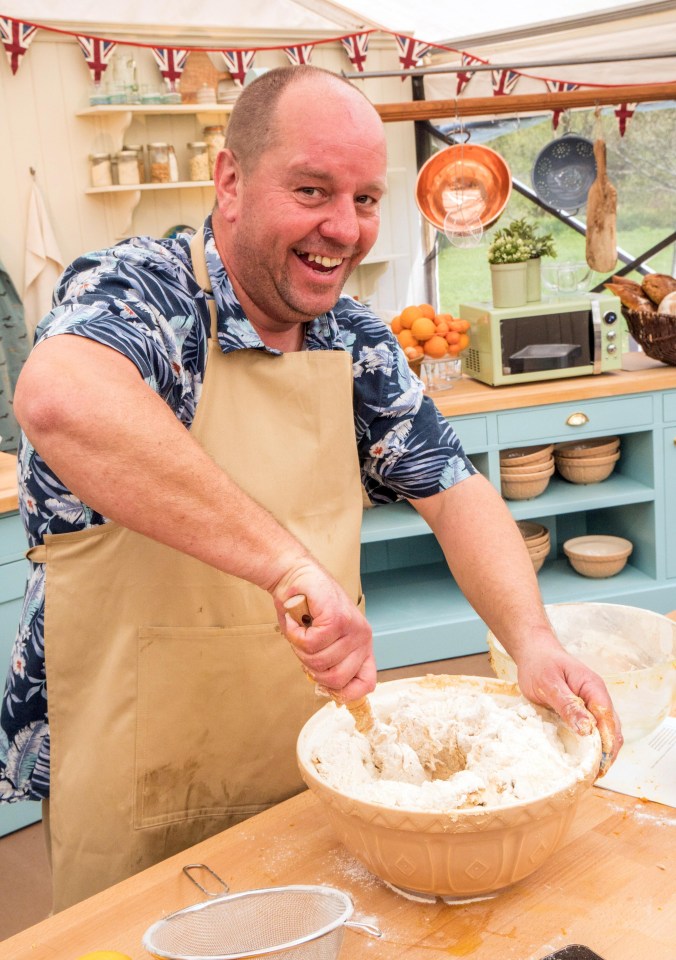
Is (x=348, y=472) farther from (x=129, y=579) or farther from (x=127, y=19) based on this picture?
(x=127, y=19)

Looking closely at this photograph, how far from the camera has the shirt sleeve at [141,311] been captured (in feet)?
3.64

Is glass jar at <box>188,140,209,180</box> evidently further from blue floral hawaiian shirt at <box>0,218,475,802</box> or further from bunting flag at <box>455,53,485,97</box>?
blue floral hawaiian shirt at <box>0,218,475,802</box>

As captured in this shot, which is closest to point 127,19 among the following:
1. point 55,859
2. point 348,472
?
point 348,472

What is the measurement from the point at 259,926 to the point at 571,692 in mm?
500

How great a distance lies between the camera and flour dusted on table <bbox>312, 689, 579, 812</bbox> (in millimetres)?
994

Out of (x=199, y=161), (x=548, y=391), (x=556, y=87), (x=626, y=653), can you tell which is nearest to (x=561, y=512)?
(x=548, y=391)

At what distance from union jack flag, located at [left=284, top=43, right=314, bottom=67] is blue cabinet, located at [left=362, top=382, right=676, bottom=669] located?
2518 millimetres

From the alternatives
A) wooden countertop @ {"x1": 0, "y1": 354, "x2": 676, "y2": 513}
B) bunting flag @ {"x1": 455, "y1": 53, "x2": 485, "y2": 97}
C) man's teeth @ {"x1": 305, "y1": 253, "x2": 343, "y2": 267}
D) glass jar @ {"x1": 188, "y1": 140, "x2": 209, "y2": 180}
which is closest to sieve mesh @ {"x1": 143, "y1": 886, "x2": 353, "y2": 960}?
man's teeth @ {"x1": 305, "y1": 253, "x2": 343, "y2": 267}

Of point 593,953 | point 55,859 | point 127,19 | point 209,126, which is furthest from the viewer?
point 209,126

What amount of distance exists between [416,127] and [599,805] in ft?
16.3

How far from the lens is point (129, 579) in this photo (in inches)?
50.1

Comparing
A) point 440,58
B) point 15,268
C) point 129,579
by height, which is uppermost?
point 440,58

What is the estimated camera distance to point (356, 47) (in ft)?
16.7

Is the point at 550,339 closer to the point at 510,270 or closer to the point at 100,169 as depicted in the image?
the point at 510,270
